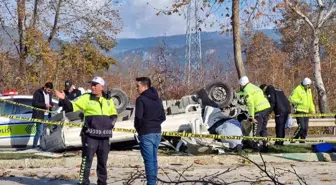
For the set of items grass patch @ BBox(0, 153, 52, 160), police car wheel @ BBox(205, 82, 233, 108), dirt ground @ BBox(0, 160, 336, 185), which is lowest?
dirt ground @ BBox(0, 160, 336, 185)

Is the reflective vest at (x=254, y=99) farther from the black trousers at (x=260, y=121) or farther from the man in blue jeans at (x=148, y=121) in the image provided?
the man in blue jeans at (x=148, y=121)

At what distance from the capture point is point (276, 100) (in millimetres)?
13055

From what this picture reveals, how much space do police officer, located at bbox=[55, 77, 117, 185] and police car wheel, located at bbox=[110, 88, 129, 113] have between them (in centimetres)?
532

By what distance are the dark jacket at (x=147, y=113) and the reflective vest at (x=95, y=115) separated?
0.53 meters

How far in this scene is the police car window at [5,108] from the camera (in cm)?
1361

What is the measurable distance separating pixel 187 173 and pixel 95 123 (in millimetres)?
2561

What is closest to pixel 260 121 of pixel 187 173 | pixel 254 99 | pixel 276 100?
pixel 254 99

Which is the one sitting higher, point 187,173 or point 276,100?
point 276,100

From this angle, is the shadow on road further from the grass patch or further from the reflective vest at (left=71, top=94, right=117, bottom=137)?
the grass patch

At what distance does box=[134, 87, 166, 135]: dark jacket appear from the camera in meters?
7.89

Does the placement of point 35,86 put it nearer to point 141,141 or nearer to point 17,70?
point 17,70

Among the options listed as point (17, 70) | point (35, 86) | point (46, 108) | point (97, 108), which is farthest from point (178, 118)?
point (17, 70)

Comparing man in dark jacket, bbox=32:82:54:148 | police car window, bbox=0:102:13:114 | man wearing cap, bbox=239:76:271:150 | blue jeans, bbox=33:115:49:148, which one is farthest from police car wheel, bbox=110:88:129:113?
man wearing cap, bbox=239:76:271:150

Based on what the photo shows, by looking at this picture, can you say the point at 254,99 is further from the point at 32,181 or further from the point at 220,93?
the point at 32,181
